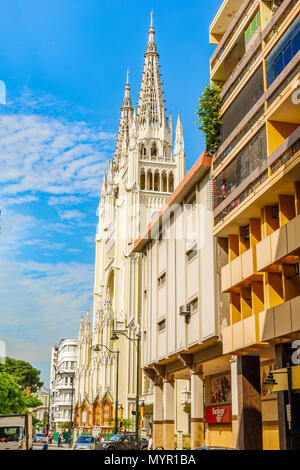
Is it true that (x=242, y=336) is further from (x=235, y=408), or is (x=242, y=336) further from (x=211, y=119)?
(x=211, y=119)

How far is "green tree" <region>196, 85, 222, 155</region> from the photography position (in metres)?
30.2

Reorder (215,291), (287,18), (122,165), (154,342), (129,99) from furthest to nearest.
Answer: (129,99) → (122,165) → (154,342) → (215,291) → (287,18)

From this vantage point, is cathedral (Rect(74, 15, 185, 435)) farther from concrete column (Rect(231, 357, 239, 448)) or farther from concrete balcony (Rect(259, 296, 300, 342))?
concrete balcony (Rect(259, 296, 300, 342))

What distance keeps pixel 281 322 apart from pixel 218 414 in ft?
44.3

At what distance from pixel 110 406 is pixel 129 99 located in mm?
59336

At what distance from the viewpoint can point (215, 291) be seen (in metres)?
29.1

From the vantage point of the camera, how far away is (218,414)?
33.5 m

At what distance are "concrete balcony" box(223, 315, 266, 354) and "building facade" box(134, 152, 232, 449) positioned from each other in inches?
66.3

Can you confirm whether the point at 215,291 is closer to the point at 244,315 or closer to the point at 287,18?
the point at 244,315

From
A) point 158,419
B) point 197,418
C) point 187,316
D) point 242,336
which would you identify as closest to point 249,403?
point 242,336

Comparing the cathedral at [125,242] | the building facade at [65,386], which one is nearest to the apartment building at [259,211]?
the cathedral at [125,242]

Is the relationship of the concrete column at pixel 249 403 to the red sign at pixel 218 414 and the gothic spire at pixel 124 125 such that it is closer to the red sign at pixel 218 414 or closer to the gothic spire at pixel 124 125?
the red sign at pixel 218 414

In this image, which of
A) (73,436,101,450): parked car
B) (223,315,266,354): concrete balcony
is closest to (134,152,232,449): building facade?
(223,315,266,354): concrete balcony
